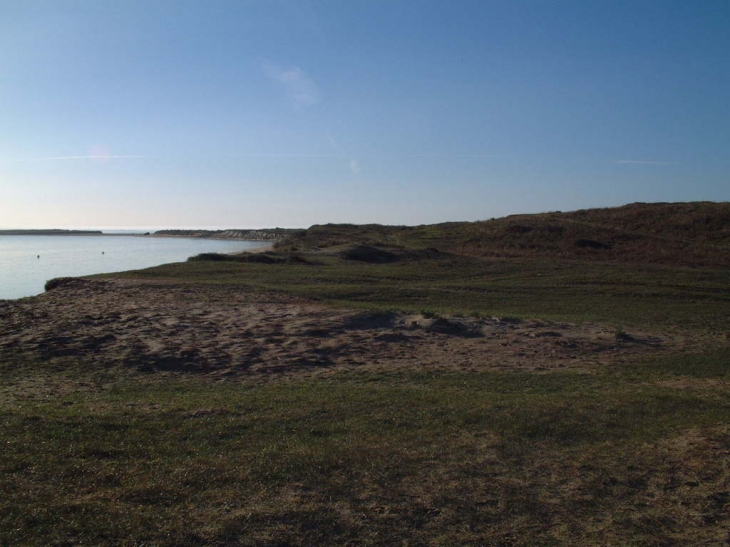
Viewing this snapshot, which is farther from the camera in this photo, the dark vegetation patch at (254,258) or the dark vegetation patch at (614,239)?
the dark vegetation patch at (614,239)

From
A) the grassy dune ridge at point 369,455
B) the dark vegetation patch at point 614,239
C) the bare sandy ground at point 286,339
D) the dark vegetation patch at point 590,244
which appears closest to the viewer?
the grassy dune ridge at point 369,455

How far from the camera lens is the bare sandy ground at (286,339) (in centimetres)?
1135

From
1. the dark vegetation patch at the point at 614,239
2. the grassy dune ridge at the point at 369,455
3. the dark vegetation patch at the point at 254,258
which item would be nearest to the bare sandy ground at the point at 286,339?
the grassy dune ridge at the point at 369,455

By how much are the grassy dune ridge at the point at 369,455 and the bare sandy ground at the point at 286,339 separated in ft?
1.61

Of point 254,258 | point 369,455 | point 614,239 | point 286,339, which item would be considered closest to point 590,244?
point 614,239

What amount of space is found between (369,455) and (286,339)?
6970mm

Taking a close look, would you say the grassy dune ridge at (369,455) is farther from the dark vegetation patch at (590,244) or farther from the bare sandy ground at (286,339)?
the dark vegetation patch at (590,244)

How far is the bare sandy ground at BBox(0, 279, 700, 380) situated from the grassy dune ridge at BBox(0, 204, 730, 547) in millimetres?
490

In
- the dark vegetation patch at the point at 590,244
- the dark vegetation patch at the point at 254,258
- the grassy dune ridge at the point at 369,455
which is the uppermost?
the dark vegetation patch at the point at 590,244

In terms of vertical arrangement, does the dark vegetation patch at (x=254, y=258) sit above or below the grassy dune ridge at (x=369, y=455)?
above

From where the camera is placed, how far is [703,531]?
496cm

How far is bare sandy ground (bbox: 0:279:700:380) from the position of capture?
1135cm

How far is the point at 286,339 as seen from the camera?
13125 millimetres

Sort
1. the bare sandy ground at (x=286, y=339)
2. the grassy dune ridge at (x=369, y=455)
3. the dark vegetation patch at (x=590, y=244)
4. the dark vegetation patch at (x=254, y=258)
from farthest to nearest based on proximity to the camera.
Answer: the dark vegetation patch at (x=590, y=244), the dark vegetation patch at (x=254, y=258), the bare sandy ground at (x=286, y=339), the grassy dune ridge at (x=369, y=455)
